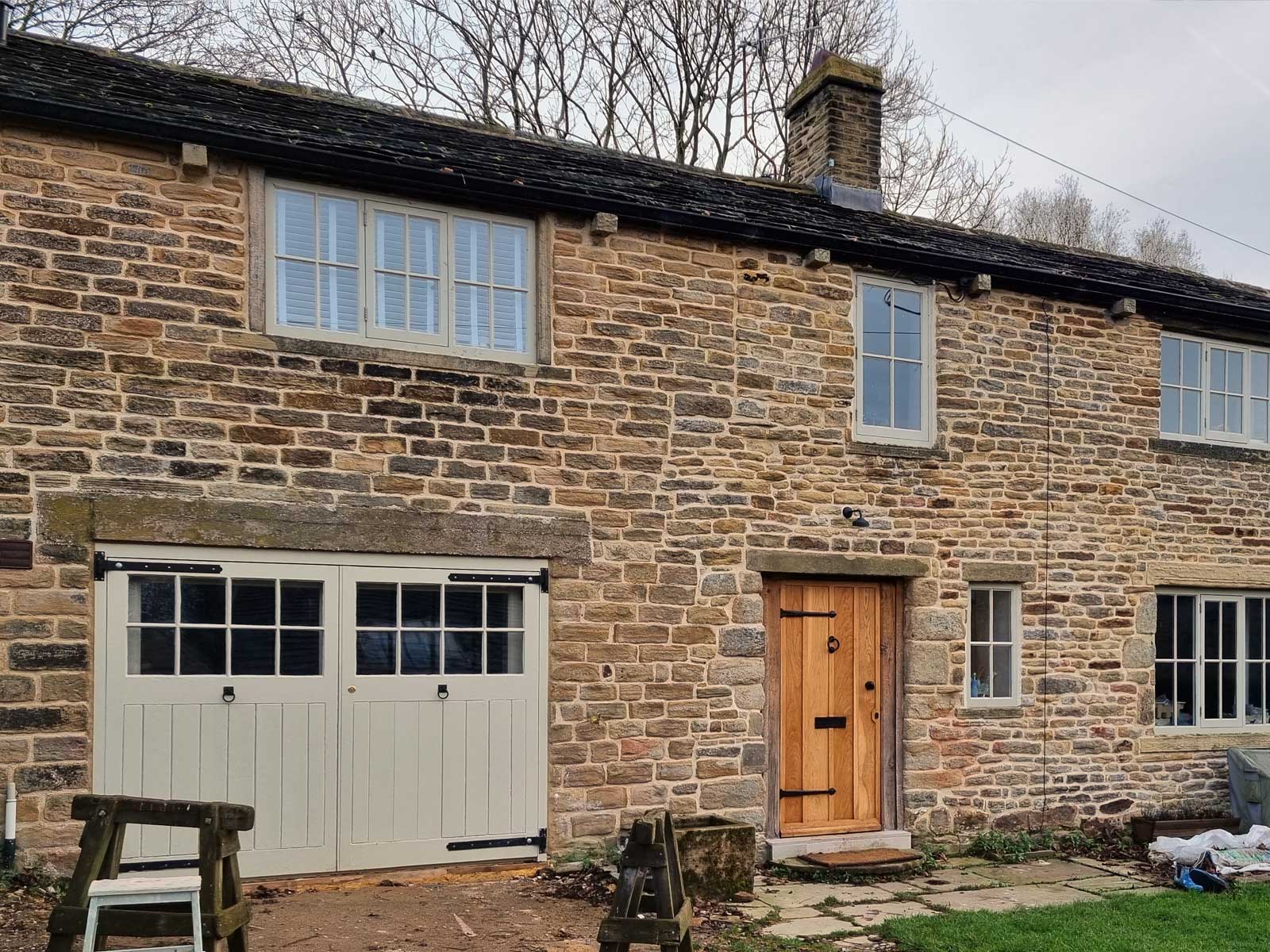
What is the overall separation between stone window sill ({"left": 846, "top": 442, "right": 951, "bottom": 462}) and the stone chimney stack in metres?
2.62

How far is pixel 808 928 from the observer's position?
7230mm

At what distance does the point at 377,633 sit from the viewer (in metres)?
7.79

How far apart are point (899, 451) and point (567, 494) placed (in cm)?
298

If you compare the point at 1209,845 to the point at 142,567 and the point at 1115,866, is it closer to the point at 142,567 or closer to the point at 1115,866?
the point at 1115,866

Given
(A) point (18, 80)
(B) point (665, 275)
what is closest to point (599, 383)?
(B) point (665, 275)

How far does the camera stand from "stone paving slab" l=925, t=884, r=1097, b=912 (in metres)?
7.96

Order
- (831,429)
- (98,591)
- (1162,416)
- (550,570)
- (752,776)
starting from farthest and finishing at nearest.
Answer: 1. (1162,416)
2. (831,429)
3. (752,776)
4. (550,570)
5. (98,591)

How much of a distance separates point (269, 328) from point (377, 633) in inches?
82.9

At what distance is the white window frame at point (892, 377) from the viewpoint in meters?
9.70

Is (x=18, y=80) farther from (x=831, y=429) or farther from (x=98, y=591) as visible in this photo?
(x=831, y=429)

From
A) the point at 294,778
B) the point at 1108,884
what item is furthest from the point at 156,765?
the point at 1108,884

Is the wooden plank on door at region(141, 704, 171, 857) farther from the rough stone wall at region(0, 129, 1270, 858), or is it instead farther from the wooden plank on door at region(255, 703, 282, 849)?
the wooden plank on door at region(255, 703, 282, 849)

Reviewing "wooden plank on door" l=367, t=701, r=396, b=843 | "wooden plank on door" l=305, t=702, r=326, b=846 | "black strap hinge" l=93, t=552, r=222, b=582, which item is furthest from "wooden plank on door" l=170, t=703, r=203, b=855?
"wooden plank on door" l=367, t=701, r=396, b=843

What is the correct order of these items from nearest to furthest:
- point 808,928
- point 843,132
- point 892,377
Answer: point 808,928 < point 892,377 < point 843,132
